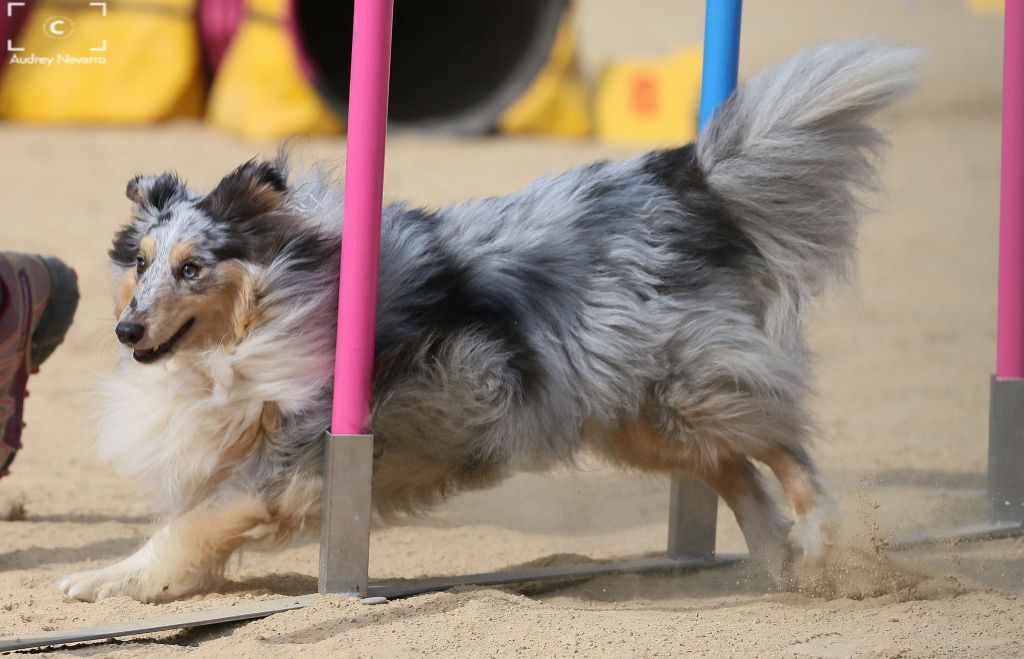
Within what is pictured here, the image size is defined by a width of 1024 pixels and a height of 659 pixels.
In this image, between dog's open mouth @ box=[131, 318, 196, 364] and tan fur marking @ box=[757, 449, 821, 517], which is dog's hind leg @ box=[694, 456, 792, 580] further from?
dog's open mouth @ box=[131, 318, 196, 364]

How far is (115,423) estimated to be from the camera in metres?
3.52

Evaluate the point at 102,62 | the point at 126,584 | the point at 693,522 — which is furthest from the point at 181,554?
the point at 102,62

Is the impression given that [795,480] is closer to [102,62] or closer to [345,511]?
[345,511]

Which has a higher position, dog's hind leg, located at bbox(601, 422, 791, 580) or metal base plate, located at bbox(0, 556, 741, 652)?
dog's hind leg, located at bbox(601, 422, 791, 580)

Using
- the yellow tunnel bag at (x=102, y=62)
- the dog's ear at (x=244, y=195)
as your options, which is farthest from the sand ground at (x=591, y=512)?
the dog's ear at (x=244, y=195)

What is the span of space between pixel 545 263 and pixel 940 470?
7.75 ft

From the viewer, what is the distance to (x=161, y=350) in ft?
10.8

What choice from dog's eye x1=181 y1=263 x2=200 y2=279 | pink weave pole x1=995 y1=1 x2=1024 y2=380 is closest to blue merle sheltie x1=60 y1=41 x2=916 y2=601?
dog's eye x1=181 y1=263 x2=200 y2=279

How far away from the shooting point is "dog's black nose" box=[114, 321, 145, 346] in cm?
319

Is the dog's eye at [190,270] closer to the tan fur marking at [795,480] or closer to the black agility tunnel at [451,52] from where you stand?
the tan fur marking at [795,480]

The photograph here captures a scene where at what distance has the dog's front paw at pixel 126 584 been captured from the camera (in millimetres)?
3303

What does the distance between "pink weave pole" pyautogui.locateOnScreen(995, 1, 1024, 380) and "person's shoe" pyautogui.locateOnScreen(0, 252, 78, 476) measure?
3194 mm

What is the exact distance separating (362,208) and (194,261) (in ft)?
1.62

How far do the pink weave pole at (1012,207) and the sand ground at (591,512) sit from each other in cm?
46
